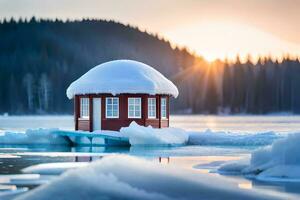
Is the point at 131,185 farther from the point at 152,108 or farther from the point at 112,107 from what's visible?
the point at 152,108

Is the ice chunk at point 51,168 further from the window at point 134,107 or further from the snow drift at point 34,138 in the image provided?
the snow drift at point 34,138

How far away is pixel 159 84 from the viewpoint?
36.1m

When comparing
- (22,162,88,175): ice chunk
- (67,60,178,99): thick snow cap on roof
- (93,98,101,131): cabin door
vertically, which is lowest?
(22,162,88,175): ice chunk

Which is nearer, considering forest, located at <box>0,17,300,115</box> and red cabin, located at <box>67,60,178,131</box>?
red cabin, located at <box>67,60,178,131</box>

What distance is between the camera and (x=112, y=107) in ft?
117

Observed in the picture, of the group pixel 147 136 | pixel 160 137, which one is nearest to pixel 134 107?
pixel 160 137

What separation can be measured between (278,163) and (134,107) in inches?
691

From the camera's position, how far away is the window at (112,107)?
35531 millimetres

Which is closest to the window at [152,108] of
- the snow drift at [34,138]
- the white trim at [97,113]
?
the white trim at [97,113]

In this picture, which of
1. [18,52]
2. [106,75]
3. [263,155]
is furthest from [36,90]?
[263,155]

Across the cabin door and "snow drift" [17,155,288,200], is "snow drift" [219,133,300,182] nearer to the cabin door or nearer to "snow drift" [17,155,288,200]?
"snow drift" [17,155,288,200]

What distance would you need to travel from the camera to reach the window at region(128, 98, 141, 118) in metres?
35.6

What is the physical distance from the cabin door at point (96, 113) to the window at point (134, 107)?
5.21 feet

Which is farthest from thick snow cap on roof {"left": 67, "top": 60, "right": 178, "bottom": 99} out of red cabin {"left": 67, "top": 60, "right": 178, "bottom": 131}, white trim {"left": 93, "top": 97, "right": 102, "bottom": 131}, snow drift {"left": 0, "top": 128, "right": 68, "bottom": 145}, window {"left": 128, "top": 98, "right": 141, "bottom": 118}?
snow drift {"left": 0, "top": 128, "right": 68, "bottom": 145}
